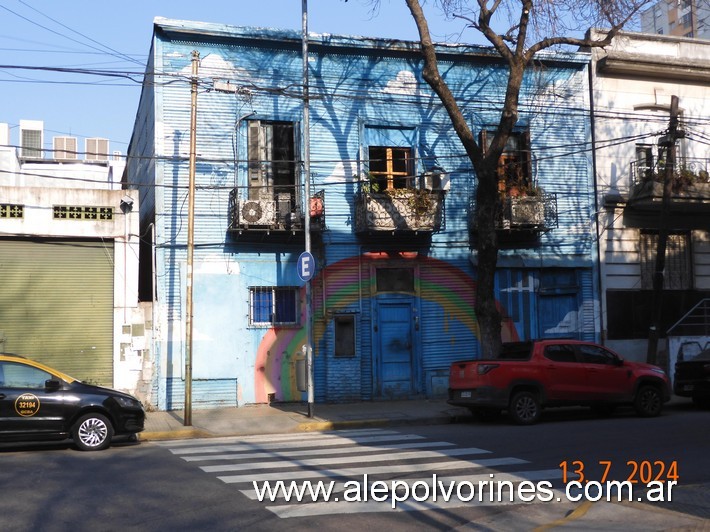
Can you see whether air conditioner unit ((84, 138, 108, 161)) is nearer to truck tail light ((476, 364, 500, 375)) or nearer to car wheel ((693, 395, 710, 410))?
truck tail light ((476, 364, 500, 375))

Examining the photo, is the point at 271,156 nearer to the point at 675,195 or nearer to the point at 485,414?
the point at 485,414

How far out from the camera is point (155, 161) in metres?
20.2

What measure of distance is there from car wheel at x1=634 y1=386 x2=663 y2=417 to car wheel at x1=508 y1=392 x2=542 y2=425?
8.52ft

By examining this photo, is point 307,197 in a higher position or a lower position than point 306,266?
higher

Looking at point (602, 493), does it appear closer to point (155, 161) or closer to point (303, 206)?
point (303, 206)

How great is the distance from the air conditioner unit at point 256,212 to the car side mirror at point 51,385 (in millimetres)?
7220

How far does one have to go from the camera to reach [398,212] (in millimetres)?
20625

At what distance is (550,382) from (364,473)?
24.0 feet

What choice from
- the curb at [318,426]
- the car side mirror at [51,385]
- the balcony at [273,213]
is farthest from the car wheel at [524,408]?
the car side mirror at [51,385]

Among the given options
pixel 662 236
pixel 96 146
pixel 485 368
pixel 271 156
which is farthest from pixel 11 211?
pixel 662 236

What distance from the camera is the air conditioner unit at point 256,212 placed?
19531 millimetres

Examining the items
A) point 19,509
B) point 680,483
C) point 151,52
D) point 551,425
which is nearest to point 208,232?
point 151,52

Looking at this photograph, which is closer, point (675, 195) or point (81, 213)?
point (81, 213)

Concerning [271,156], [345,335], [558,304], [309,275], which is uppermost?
[271,156]
